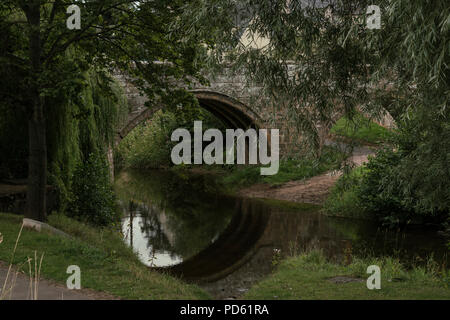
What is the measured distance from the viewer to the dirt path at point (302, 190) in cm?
1548

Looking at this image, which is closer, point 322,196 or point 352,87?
point 352,87

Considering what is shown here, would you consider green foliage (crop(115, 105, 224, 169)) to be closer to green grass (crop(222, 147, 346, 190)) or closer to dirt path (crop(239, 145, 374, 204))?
green grass (crop(222, 147, 346, 190))

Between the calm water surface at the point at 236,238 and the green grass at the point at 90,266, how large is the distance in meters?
1.50

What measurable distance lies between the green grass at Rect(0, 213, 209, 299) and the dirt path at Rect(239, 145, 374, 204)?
8.51 m

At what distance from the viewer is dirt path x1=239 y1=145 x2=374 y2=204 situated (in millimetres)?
15477

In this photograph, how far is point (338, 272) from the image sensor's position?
7113mm

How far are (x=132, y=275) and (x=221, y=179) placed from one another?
48.4ft

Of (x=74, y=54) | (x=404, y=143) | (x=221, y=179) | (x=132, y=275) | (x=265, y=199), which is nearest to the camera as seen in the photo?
(x=132, y=275)

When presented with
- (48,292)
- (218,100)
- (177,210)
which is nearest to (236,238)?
(177,210)

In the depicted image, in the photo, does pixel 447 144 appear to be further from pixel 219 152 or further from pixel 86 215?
pixel 219 152

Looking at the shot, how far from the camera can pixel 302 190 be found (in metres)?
16.2

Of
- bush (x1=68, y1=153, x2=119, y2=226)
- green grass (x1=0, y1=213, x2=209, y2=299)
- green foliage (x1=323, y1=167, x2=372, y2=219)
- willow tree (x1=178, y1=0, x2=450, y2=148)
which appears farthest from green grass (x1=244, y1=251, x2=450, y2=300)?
green foliage (x1=323, y1=167, x2=372, y2=219)

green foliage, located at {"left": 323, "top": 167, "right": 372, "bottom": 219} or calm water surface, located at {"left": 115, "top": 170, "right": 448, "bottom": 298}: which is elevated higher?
green foliage, located at {"left": 323, "top": 167, "right": 372, "bottom": 219}

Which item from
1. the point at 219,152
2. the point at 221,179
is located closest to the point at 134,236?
the point at 221,179
